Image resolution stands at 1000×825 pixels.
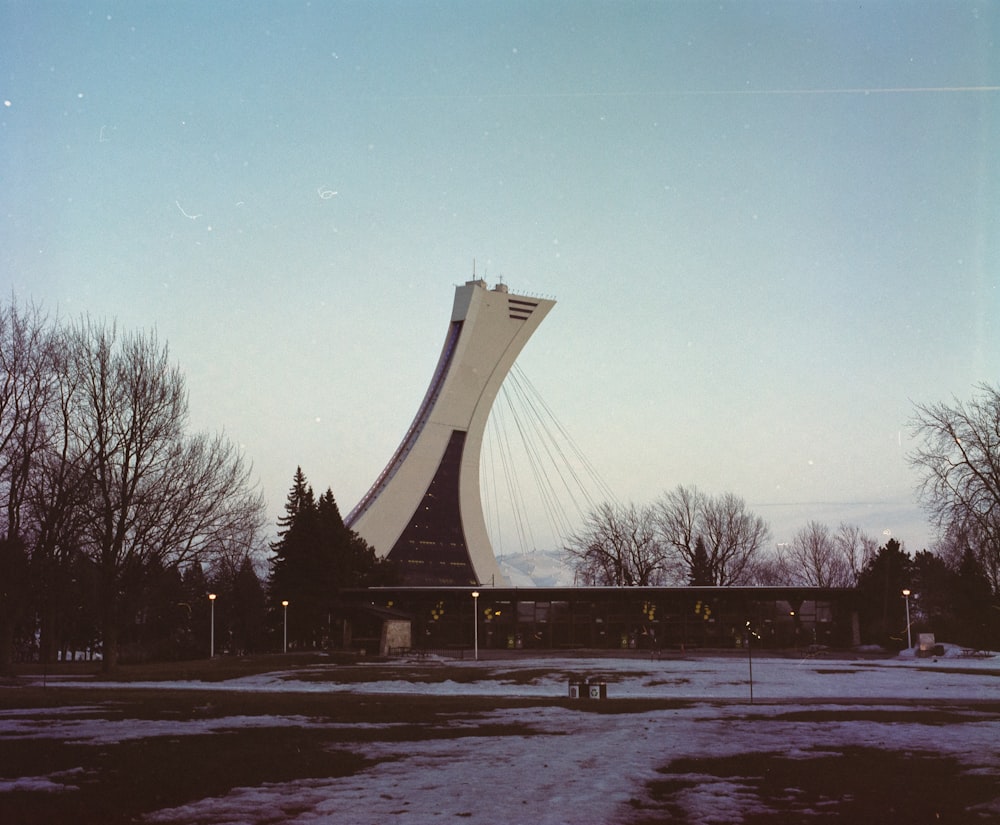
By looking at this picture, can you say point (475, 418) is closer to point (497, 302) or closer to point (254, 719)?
point (497, 302)

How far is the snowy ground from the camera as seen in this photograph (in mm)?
9969

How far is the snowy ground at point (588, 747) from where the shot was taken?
9969mm

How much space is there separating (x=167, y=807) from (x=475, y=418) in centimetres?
8488

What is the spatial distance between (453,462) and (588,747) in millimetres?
78652

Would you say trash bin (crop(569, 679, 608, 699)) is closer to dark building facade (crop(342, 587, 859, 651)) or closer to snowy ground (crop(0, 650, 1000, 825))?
snowy ground (crop(0, 650, 1000, 825))

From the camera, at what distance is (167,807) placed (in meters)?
10.0

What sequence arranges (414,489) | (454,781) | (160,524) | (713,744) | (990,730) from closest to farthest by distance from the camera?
(454,781) → (713,744) → (990,730) → (160,524) → (414,489)

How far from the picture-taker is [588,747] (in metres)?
14.8

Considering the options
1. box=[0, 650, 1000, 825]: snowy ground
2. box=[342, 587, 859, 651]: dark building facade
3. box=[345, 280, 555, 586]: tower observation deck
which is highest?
box=[345, 280, 555, 586]: tower observation deck

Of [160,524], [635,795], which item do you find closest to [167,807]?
[635,795]

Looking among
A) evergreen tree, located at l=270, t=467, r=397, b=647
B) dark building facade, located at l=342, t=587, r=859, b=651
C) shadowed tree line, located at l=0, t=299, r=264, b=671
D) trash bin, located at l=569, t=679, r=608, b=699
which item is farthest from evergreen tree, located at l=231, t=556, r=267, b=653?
trash bin, located at l=569, t=679, r=608, b=699

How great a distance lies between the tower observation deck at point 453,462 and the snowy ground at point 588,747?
57319 mm

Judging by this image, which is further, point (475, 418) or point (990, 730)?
point (475, 418)

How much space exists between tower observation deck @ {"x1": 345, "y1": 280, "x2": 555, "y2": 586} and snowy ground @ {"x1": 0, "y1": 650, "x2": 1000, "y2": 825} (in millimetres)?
57319
